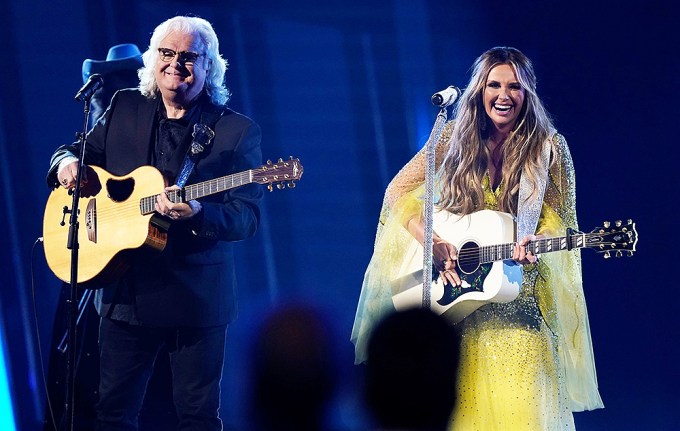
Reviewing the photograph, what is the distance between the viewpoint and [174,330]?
3.89 m

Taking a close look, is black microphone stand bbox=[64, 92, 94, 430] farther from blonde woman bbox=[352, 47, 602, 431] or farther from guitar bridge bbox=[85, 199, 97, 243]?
blonde woman bbox=[352, 47, 602, 431]

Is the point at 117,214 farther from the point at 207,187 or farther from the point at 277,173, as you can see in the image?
the point at 277,173

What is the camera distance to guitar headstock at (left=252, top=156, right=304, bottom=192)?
3.76 m

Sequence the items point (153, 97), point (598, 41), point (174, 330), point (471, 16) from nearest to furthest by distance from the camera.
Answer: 1. point (174, 330)
2. point (153, 97)
3. point (598, 41)
4. point (471, 16)

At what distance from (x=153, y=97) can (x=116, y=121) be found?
0.64 ft

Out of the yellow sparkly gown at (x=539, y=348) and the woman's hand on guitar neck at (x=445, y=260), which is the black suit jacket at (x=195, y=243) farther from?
the yellow sparkly gown at (x=539, y=348)

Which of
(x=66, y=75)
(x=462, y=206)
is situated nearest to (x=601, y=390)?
(x=462, y=206)

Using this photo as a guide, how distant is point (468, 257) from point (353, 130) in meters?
1.57

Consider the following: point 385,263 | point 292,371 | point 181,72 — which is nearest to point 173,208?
point 181,72

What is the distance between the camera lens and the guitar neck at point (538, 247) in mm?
3561

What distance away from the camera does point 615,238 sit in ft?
11.6

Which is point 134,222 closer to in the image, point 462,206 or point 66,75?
point 462,206

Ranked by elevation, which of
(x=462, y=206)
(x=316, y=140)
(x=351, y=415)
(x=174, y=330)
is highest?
(x=316, y=140)

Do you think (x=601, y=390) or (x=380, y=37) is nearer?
(x=601, y=390)
